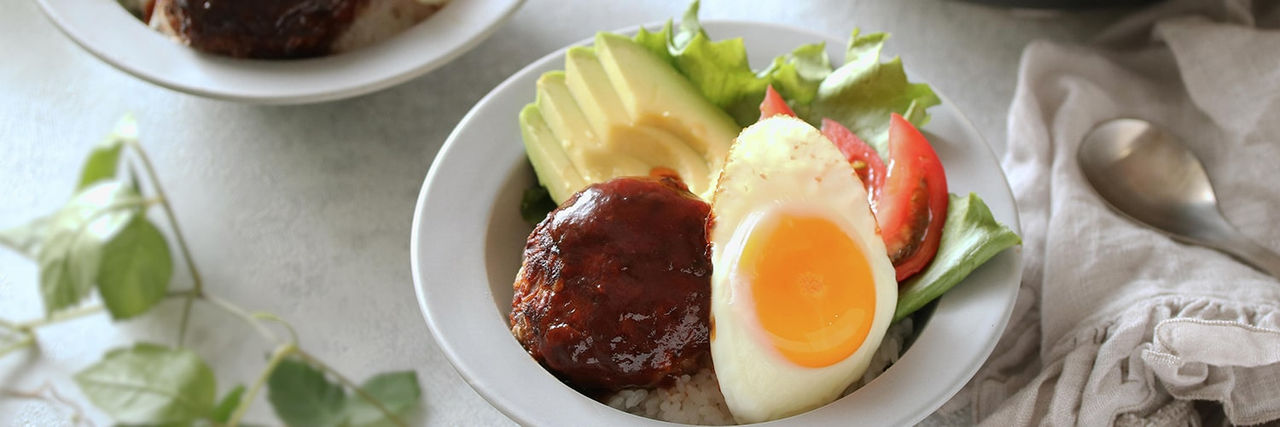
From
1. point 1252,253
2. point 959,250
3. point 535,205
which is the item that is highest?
point 959,250

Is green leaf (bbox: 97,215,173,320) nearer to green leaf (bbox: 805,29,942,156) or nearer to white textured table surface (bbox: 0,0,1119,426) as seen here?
white textured table surface (bbox: 0,0,1119,426)

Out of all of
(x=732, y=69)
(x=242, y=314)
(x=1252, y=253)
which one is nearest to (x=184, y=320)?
(x=242, y=314)

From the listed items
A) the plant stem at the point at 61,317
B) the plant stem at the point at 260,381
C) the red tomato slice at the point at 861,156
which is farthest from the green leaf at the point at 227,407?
the red tomato slice at the point at 861,156

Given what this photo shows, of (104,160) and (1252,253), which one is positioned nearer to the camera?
(104,160)

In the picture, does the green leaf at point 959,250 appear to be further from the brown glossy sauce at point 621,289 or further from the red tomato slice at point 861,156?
the brown glossy sauce at point 621,289

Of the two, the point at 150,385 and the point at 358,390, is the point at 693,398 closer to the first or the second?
the point at 358,390

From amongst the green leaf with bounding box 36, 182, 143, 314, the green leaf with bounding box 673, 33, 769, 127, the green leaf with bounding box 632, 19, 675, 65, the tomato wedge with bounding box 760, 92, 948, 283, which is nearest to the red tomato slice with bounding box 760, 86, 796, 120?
the tomato wedge with bounding box 760, 92, 948, 283

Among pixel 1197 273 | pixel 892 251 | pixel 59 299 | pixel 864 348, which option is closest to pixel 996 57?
pixel 1197 273
